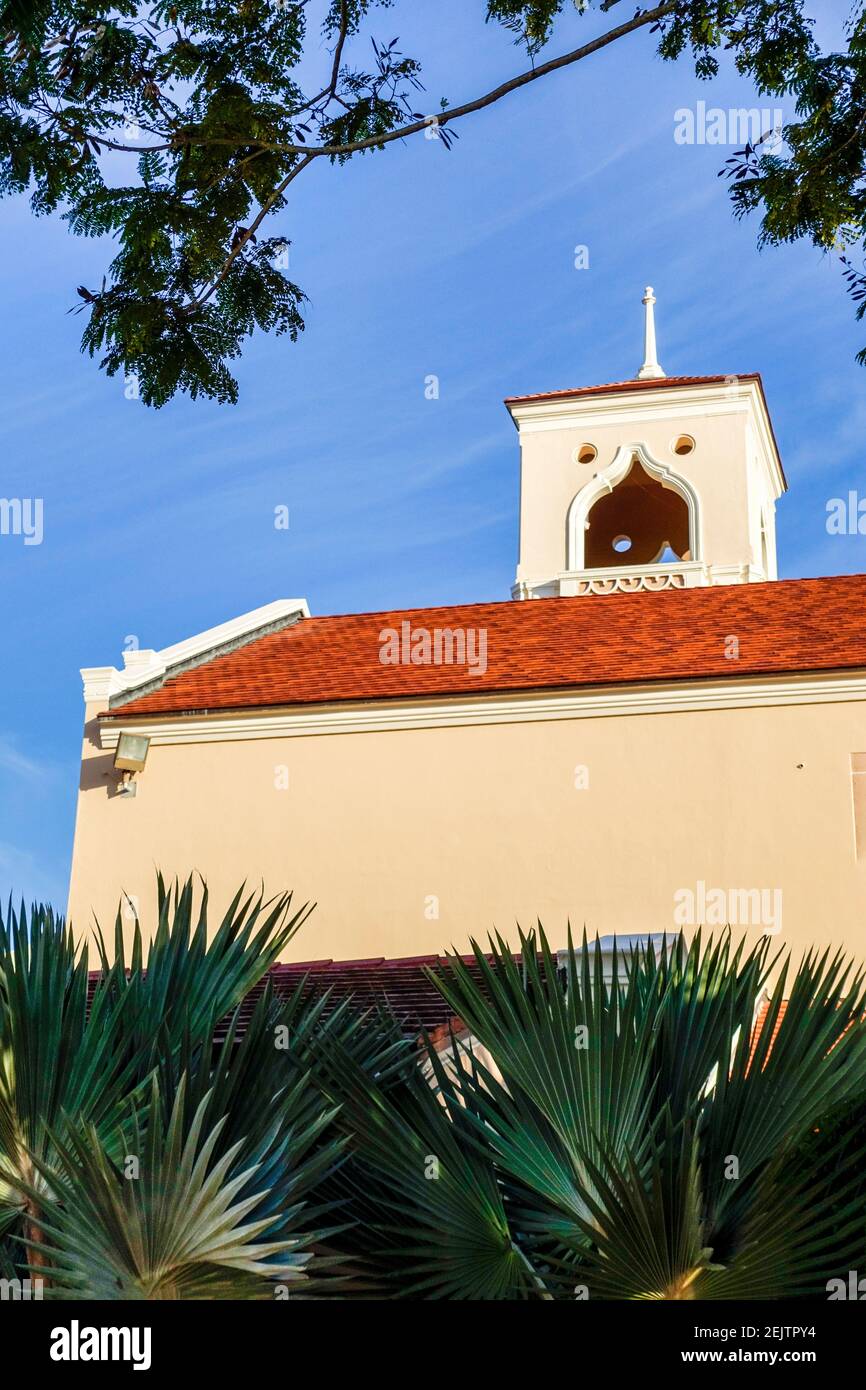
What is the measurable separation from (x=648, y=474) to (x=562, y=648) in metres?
10.6

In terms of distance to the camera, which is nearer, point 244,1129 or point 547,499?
point 244,1129

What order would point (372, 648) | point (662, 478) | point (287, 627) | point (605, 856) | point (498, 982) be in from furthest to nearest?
point (662, 478)
point (287, 627)
point (372, 648)
point (605, 856)
point (498, 982)

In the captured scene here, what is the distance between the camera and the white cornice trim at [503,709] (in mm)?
20219

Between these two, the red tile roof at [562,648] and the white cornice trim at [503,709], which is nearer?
the white cornice trim at [503,709]

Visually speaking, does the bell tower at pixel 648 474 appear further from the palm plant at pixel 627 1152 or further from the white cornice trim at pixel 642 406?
the palm plant at pixel 627 1152

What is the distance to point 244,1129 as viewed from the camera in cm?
631

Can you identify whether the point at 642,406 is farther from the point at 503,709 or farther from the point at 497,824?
the point at 497,824

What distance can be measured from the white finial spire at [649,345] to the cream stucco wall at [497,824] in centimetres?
1476

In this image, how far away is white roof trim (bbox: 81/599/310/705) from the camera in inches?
899

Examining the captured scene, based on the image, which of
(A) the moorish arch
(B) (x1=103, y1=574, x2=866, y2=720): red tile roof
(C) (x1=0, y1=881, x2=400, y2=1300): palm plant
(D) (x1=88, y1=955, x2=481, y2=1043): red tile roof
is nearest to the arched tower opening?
(A) the moorish arch

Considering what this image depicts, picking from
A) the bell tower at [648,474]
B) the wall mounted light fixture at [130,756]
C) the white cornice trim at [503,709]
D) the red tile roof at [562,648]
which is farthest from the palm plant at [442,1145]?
the bell tower at [648,474]

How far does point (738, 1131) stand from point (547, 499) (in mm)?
26840
